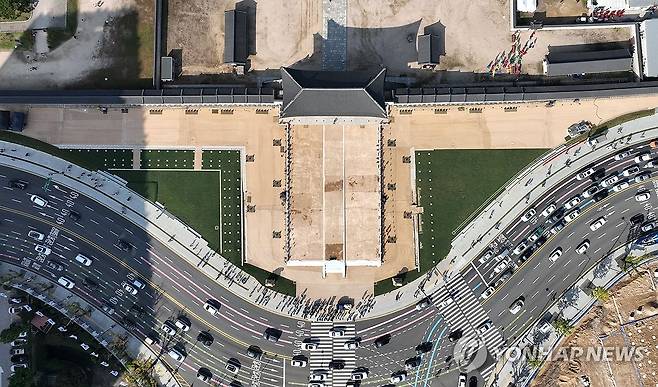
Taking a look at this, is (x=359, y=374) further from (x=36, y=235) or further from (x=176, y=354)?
(x=36, y=235)

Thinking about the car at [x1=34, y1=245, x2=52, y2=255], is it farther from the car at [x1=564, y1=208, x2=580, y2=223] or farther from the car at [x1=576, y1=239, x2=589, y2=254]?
the car at [x1=576, y1=239, x2=589, y2=254]

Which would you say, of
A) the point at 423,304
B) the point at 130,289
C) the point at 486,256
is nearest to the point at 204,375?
the point at 130,289

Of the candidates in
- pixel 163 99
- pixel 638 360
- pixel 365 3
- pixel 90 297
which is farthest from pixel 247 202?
pixel 638 360

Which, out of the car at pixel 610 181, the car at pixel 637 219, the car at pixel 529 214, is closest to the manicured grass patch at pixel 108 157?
the car at pixel 529 214

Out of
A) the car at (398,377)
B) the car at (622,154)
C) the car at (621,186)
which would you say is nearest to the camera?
the car at (398,377)

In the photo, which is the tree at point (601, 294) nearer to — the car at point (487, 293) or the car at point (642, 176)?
the car at point (487, 293)

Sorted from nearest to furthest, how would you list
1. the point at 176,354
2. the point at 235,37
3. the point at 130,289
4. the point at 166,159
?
the point at 235,37, the point at 176,354, the point at 130,289, the point at 166,159
